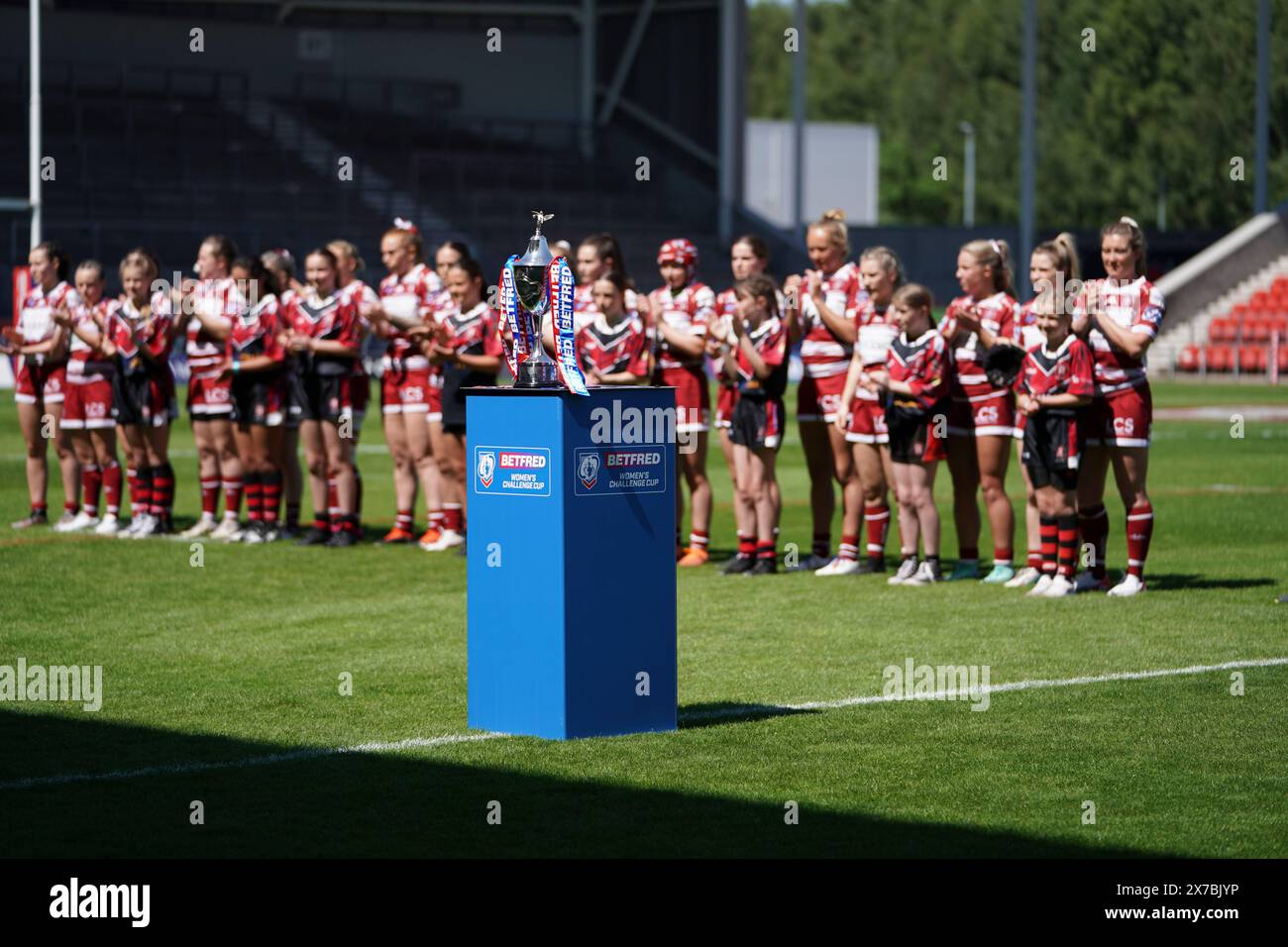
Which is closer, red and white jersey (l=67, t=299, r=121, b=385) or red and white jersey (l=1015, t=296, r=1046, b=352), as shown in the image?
red and white jersey (l=1015, t=296, r=1046, b=352)

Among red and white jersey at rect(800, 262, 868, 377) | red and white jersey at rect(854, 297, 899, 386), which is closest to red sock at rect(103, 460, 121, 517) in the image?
red and white jersey at rect(800, 262, 868, 377)

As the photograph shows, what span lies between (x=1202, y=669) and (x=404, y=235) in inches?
291

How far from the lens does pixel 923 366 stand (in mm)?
12617

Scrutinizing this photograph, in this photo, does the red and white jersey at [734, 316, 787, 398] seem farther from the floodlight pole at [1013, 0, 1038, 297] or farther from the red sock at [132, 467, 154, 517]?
the floodlight pole at [1013, 0, 1038, 297]

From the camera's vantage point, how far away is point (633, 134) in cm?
5081

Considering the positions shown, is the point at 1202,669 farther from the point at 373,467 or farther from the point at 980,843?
the point at 373,467

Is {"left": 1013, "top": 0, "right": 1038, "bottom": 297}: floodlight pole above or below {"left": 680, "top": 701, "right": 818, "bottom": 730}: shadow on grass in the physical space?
above

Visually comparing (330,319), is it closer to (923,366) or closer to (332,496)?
(332,496)

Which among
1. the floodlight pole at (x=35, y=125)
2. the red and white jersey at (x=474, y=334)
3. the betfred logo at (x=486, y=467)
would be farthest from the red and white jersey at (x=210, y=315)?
the floodlight pole at (x=35, y=125)

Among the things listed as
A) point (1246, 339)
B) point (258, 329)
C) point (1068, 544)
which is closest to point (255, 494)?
point (258, 329)

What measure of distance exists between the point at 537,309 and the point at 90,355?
8289 millimetres

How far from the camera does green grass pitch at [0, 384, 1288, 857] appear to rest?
661cm

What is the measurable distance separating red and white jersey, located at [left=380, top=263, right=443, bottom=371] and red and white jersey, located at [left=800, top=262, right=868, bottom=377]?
282 centimetres

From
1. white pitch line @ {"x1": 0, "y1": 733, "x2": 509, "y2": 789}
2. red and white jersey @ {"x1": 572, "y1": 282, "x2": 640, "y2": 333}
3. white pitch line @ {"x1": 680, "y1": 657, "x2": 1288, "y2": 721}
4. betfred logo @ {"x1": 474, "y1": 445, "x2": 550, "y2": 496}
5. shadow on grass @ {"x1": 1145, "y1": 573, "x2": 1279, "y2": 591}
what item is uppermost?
red and white jersey @ {"x1": 572, "y1": 282, "x2": 640, "y2": 333}
